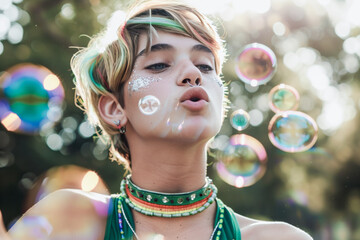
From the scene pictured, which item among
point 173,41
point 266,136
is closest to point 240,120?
point 173,41

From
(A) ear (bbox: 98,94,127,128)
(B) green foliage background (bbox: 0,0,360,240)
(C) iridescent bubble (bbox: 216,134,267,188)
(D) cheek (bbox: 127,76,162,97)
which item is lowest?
(B) green foliage background (bbox: 0,0,360,240)

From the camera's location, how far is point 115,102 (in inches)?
115

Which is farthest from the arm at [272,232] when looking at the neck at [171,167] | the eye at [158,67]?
the eye at [158,67]

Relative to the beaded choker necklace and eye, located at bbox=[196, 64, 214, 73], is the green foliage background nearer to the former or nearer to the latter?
eye, located at bbox=[196, 64, 214, 73]

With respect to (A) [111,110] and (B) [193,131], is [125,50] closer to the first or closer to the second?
(A) [111,110]

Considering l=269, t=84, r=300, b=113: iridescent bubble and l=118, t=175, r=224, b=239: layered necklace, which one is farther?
l=269, t=84, r=300, b=113: iridescent bubble

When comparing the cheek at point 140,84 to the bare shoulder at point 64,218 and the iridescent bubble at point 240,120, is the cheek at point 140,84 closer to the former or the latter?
the bare shoulder at point 64,218

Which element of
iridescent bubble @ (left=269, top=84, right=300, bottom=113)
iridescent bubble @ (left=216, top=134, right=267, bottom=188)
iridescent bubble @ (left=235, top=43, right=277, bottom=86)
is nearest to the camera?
iridescent bubble @ (left=216, top=134, right=267, bottom=188)

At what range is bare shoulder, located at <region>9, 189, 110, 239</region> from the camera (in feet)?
8.09

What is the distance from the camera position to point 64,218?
100 inches

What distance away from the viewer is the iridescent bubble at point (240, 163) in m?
3.71

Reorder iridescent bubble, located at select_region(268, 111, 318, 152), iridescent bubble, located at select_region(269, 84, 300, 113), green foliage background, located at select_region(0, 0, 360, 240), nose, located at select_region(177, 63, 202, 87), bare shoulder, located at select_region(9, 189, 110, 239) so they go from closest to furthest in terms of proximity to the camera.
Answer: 1. bare shoulder, located at select_region(9, 189, 110, 239)
2. nose, located at select_region(177, 63, 202, 87)
3. iridescent bubble, located at select_region(268, 111, 318, 152)
4. iridescent bubble, located at select_region(269, 84, 300, 113)
5. green foliage background, located at select_region(0, 0, 360, 240)

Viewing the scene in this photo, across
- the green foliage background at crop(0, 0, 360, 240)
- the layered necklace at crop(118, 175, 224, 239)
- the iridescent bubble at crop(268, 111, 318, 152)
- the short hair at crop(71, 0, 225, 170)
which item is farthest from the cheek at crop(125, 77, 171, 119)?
the green foliage background at crop(0, 0, 360, 240)

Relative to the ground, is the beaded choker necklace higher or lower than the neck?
lower
